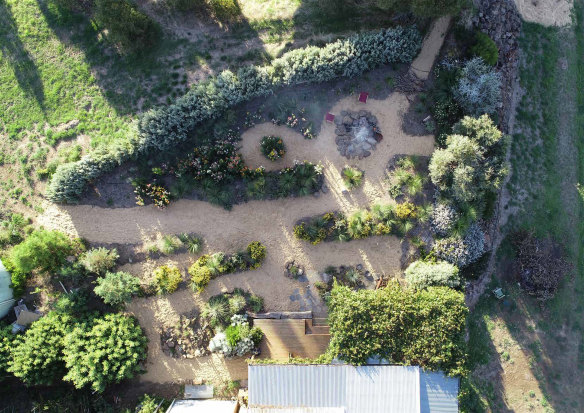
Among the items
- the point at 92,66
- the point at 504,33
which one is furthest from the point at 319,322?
the point at 504,33

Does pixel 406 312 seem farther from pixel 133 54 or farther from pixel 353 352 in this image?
pixel 133 54

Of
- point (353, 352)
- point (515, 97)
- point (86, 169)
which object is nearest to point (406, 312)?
point (353, 352)

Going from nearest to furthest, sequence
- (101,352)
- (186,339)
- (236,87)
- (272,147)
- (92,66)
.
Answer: (101,352)
(236,87)
(272,147)
(186,339)
(92,66)

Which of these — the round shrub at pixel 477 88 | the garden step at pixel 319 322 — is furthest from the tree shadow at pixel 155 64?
the garden step at pixel 319 322

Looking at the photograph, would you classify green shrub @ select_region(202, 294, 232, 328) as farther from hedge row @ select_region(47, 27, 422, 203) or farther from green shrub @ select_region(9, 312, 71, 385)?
hedge row @ select_region(47, 27, 422, 203)

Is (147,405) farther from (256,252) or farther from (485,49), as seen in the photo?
(485,49)

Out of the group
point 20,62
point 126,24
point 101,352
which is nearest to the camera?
point 101,352

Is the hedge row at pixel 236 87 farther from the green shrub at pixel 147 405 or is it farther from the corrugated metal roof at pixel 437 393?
the corrugated metal roof at pixel 437 393
